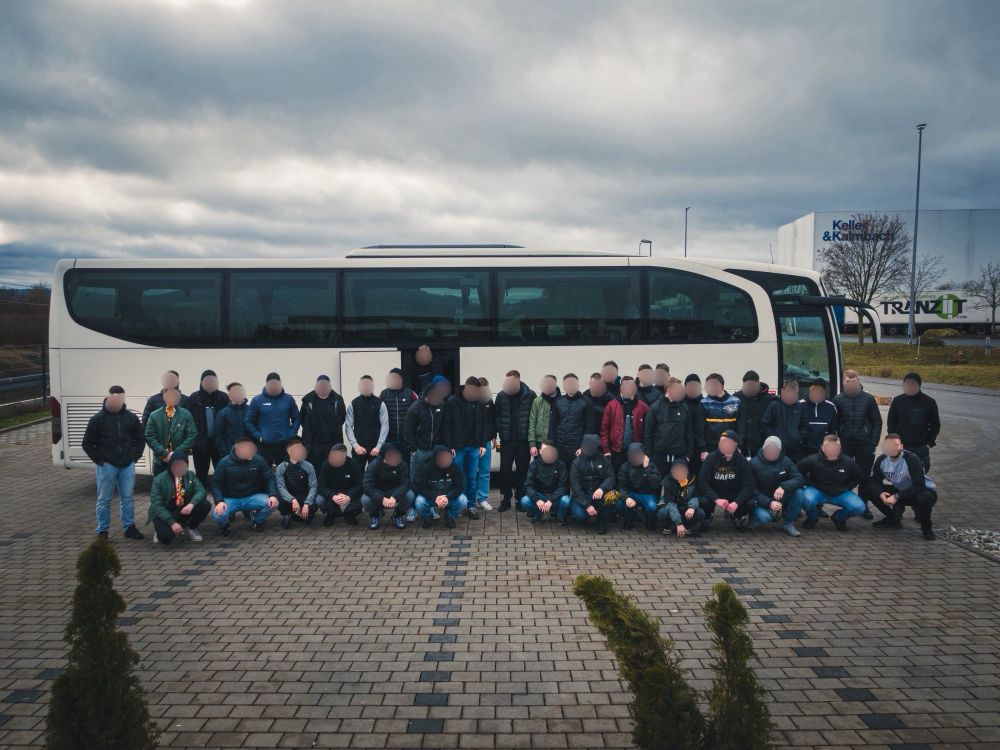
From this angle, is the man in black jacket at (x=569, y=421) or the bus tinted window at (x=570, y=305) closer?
the man in black jacket at (x=569, y=421)

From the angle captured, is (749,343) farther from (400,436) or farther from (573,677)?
(573,677)

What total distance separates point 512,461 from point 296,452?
302 cm

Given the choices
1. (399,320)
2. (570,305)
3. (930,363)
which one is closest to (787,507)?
(570,305)

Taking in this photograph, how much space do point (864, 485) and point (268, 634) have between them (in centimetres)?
721

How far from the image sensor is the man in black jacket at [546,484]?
28.1 feet

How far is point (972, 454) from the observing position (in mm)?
13398

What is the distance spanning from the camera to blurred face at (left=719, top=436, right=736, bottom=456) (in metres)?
8.12

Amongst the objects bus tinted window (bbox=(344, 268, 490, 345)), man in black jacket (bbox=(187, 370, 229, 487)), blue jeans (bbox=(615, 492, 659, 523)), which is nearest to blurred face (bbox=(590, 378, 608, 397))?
blue jeans (bbox=(615, 492, 659, 523))

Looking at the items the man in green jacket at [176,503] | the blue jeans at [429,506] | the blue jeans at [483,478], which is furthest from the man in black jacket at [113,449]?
the blue jeans at [483,478]

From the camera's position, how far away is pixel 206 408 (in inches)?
374

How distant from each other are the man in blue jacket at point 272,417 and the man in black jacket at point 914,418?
800 cm

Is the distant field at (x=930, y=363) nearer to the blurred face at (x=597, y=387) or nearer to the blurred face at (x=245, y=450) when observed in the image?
the blurred face at (x=597, y=387)

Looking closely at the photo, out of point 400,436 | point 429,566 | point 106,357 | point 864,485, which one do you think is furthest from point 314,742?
point 106,357

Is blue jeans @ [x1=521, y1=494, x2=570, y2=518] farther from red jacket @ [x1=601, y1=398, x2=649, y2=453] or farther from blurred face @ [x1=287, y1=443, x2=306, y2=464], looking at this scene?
blurred face @ [x1=287, y1=443, x2=306, y2=464]
